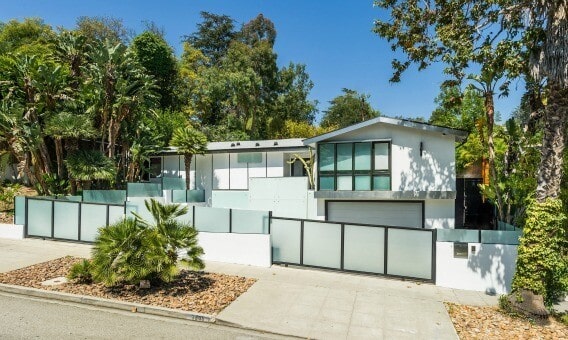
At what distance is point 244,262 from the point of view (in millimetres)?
11977

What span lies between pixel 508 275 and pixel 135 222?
34.4 ft

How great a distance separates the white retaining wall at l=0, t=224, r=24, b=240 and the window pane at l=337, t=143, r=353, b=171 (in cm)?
1303

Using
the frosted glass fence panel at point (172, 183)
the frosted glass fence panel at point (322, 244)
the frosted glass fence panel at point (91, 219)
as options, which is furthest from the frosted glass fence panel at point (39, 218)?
the frosted glass fence panel at point (322, 244)

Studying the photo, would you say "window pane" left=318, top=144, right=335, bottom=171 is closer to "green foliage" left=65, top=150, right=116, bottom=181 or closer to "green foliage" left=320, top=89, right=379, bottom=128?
"green foliage" left=65, top=150, right=116, bottom=181

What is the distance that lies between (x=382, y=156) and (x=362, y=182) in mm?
1424

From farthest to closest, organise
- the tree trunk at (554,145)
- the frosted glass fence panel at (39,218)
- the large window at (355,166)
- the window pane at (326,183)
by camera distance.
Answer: the window pane at (326,183) < the large window at (355,166) < the frosted glass fence panel at (39,218) < the tree trunk at (554,145)

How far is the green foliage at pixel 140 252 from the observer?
802 cm

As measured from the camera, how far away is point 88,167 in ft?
59.3

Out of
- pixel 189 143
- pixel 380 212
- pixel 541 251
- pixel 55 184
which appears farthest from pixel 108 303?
pixel 189 143

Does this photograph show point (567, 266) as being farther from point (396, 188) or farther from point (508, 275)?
point (396, 188)

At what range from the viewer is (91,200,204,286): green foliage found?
8.02 meters

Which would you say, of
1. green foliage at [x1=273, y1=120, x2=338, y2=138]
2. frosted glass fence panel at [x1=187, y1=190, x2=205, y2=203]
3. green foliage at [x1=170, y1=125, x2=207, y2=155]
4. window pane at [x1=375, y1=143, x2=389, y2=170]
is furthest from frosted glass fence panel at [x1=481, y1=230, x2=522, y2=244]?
green foliage at [x1=273, y1=120, x2=338, y2=138]

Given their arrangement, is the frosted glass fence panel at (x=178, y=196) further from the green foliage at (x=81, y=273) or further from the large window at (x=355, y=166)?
the green foliage at (x=81, y=273)

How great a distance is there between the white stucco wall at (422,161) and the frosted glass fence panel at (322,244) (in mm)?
4914
